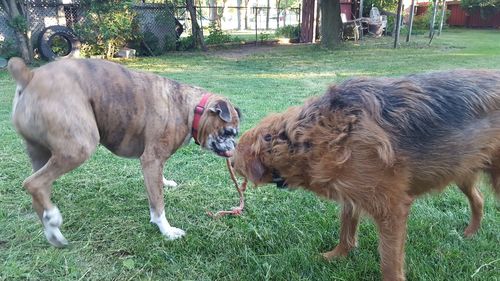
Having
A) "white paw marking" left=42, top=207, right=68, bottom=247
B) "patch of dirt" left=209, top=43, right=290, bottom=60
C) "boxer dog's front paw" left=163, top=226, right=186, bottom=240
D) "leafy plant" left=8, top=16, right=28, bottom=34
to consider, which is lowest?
"boxer dog's front paw" left=163, top=226, right=186, bottom=240

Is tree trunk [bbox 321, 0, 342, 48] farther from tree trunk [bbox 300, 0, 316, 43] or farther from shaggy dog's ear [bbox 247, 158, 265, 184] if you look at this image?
shaggy dog's ear [bbox 247, 158, 265, 184]

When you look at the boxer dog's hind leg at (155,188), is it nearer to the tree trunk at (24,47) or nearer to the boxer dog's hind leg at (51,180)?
the boxer dog's hind leg at (51,180)

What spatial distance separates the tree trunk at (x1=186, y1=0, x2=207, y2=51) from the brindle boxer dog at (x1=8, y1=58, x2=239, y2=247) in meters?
15.7

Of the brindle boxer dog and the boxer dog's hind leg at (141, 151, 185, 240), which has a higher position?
the brindle boxer dog

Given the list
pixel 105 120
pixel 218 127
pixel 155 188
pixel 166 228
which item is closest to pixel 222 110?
pixel 218 127

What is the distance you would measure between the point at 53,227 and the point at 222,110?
68.7 inches

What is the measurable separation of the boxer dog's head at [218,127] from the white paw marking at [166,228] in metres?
0.82

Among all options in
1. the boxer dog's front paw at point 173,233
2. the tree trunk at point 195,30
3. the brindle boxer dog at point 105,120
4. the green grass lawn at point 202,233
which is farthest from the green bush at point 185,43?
the boxer dog's front paw at point 173,233

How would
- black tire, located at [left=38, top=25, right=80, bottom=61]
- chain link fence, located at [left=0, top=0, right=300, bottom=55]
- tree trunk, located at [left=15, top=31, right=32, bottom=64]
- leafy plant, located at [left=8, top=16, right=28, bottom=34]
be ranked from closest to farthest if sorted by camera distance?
leafy plant, located at [left=8, top=16, right=28, bottom=34] → tree trunk, located at [left=15, top=31, right=32, bottom=64] → black tire, located at [left=38, top=25, right=80, bottom=61] → chain link fence, located at [left=0, top=0, right=300, bottom=55]

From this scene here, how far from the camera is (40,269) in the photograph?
3061 mm

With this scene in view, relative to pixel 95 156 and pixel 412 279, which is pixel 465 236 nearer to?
pixel 412 279

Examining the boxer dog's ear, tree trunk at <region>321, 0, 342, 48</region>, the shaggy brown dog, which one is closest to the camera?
the shaggy brown dog

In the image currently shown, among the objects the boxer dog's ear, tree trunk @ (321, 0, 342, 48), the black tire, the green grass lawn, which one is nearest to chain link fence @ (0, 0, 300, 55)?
the black tire

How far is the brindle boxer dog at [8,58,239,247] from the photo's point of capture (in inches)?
126
